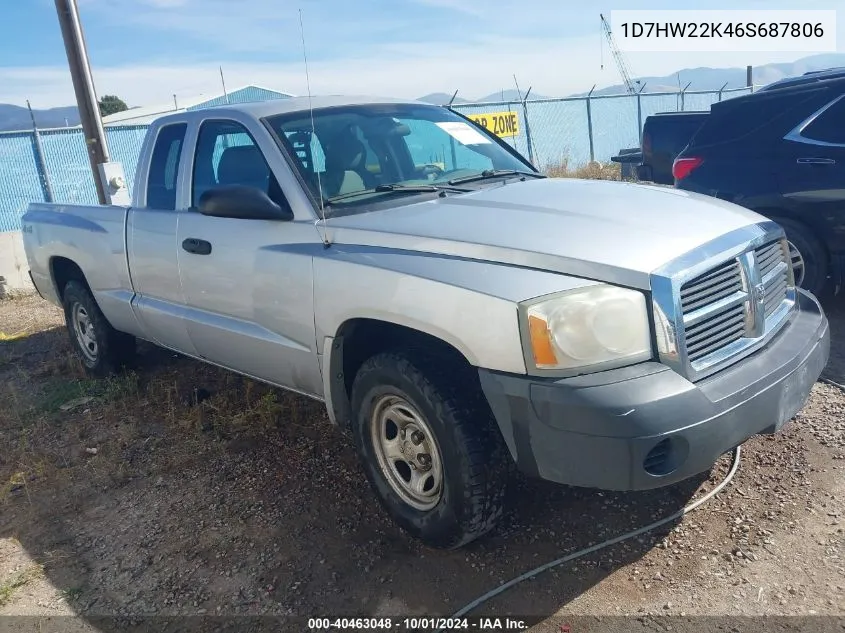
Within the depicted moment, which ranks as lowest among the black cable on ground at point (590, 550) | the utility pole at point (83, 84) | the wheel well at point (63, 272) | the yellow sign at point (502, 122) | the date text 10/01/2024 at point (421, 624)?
the date text 10/01/2024 at point (421, 624)

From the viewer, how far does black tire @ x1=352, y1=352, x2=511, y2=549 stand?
2689 mm

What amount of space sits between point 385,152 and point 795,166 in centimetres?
328

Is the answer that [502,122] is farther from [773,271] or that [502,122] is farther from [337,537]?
[337,537]

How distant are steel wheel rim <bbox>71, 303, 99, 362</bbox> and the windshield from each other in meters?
2.92

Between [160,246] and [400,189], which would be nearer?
[400,189]

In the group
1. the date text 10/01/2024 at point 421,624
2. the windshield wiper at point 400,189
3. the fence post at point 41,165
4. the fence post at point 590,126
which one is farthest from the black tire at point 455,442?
the fence post at point 590,126

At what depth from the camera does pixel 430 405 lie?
8.94ft

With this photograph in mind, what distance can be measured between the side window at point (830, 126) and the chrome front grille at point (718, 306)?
268cm

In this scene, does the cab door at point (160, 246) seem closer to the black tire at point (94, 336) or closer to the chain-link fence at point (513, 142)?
the black tire at point (94, 336)

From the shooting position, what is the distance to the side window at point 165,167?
Answer: 4.31 metres

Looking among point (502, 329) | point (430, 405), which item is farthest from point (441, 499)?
point (502, 329)

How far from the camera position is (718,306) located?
2615 millimetres

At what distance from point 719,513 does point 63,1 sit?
827 cm

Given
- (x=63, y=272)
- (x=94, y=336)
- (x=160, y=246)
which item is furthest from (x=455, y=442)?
(x=63, y=272)
